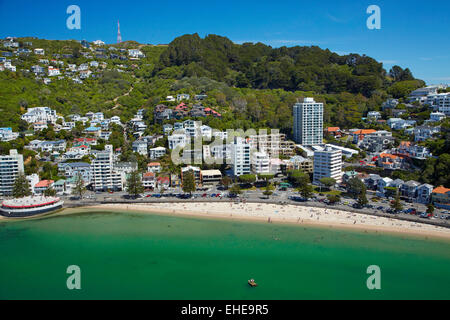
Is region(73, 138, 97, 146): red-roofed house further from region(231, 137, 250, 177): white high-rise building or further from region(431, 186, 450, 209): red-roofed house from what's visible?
region(431, 186, 450, 209): red-roofed house

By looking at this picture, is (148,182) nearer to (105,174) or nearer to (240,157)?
(105,174)

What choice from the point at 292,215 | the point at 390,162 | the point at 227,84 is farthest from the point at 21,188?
the point at 227,84

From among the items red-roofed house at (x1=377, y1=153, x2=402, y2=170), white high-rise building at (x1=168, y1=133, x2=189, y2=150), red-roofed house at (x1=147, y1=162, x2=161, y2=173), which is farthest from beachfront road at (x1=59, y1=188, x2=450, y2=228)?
white high-rise building at (x1=168, y1=133, x2=189, y2=150)

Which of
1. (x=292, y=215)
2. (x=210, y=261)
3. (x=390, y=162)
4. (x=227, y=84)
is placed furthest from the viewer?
(x=227, y=84)

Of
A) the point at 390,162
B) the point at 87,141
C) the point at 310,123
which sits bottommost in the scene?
the point at 390,162

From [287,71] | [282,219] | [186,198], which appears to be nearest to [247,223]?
[282,219]

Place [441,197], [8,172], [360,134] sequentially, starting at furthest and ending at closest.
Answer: [360,134] < [8,172] < [441,197]

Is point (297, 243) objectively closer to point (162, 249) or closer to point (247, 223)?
point (247, 223)

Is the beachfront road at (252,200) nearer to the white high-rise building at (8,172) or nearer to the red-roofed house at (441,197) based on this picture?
the red-roofed house at (441,197)
